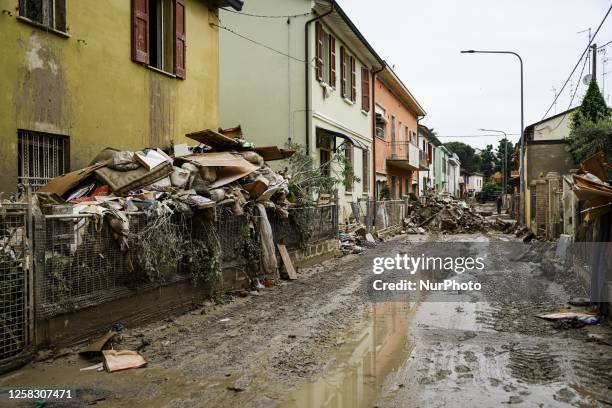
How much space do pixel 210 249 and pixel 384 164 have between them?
19.5 metres

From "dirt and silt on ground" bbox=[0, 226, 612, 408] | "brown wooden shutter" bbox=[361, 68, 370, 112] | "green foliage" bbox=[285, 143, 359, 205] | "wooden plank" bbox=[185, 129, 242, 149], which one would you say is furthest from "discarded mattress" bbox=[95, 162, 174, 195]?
"brown wooden shutter" bbox=[361, 68, 370, 112]

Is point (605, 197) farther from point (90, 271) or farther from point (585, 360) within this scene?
point (90, 271)

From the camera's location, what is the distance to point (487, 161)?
10131 centimetres

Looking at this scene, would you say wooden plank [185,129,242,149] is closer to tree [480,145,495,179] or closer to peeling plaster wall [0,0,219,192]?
peeling plaster wall [0,0,219,192]

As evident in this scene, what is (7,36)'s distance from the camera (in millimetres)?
7461

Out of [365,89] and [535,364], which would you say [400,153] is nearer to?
[365,89]

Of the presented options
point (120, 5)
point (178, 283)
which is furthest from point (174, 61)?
point (178, 283)

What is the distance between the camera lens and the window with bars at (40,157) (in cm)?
788

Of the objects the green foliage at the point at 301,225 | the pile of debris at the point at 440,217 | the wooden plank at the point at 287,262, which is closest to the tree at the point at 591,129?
the pile of debris at the point at 440,217

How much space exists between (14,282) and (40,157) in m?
3.81

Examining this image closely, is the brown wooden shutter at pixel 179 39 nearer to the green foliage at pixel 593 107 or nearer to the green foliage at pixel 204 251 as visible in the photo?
the green foliage at pixel 204 251

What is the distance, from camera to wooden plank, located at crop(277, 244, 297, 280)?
10660mm

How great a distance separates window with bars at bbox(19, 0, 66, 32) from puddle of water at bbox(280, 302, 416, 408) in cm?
654

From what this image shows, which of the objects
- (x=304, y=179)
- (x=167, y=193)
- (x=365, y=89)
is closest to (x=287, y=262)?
(x=304, y=179)
